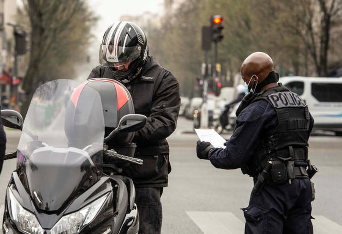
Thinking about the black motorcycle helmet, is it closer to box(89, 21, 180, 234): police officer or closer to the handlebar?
box(89, 21, 180, 234): police officer

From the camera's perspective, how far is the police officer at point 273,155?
4305 mm

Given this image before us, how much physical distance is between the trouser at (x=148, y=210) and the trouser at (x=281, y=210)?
0.51m

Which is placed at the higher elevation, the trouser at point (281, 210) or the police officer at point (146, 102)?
the police officer at point (146, 102)

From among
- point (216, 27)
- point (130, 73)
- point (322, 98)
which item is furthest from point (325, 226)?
point (322, 98)

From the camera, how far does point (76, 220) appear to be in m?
3.49

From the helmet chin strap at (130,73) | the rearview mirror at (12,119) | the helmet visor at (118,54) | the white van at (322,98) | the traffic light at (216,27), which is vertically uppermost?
the helmet visor at (118,54)

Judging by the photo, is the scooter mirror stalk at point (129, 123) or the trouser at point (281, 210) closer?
the scooter mirror stalk at point (129, 123)

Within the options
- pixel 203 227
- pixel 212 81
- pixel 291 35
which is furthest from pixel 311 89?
pixel 203 227

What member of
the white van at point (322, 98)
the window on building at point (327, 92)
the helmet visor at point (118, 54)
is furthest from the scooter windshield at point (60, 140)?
the window on building at point (327, 92)

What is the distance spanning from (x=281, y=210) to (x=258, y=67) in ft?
2.71

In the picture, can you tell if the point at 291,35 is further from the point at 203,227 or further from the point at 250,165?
the point at 250,165

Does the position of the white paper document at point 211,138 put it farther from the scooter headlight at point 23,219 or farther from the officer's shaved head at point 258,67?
the scooter headlight at point 23,219

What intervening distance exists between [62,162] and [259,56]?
1473mm

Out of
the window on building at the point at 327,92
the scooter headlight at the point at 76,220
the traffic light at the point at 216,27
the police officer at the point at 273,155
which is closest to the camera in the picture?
the scooter headlight at the point at 76,220
